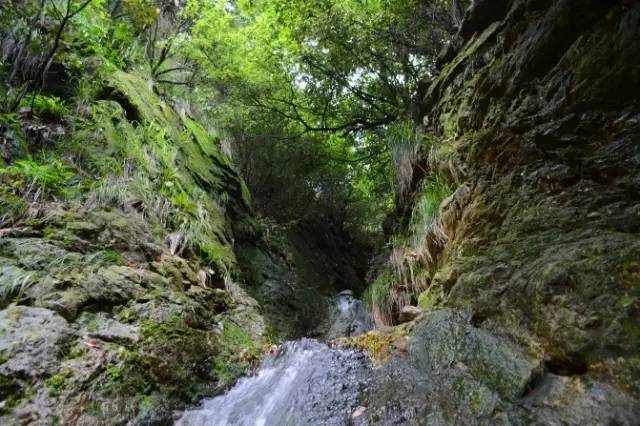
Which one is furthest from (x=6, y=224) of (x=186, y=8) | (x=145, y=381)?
(x=186, y=8)

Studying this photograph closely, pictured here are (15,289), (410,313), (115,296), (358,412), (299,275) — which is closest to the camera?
(358,412)

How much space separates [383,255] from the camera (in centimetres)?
740

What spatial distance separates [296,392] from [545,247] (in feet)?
6.46

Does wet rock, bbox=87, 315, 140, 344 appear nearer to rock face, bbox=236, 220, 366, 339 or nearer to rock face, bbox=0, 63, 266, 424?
rock face, bbox=0, 63, 266, 424

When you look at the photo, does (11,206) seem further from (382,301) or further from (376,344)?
(382,301)

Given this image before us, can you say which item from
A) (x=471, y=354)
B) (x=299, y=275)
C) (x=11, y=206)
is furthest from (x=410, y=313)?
(x=299, y=275)

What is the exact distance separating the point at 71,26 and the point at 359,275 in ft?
29.7

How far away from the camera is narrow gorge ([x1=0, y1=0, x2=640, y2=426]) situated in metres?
2.08

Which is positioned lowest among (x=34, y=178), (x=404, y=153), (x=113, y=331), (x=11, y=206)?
(x=113, y=331)

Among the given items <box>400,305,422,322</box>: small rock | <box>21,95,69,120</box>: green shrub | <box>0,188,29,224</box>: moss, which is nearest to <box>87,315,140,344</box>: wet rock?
<box>0,188,29,224</box>: moss

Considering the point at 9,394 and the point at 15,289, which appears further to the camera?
the point at 15,289

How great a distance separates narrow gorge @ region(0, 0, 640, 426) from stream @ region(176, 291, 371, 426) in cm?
2

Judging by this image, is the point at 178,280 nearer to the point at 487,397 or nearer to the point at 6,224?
the point at 6,224

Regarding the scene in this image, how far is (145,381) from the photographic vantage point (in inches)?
109
